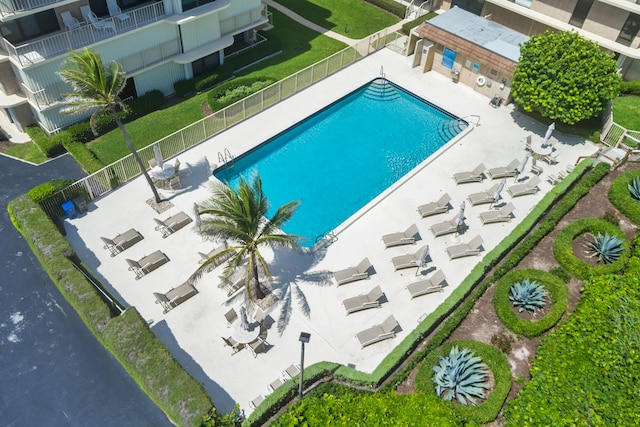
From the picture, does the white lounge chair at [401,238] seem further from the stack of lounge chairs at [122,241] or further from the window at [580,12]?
the window at [580,12]

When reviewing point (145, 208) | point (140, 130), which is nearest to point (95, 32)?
point (140, 130)

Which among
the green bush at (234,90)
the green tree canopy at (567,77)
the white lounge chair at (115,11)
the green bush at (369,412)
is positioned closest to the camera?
the green bush at (369,412)

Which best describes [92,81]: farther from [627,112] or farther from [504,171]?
[627,112]

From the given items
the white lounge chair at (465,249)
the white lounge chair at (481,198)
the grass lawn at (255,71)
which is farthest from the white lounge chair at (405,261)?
the grass lawn at (255,71)

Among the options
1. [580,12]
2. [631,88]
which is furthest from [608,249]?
[580,12]

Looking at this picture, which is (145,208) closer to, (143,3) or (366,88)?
(143,3)

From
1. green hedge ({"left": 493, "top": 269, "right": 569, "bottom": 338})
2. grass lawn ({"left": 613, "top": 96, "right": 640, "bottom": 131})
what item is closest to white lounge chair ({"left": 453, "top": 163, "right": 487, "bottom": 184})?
green hedge ({"left": 493, "top": 269, "right": 569, "bottom": 338})
